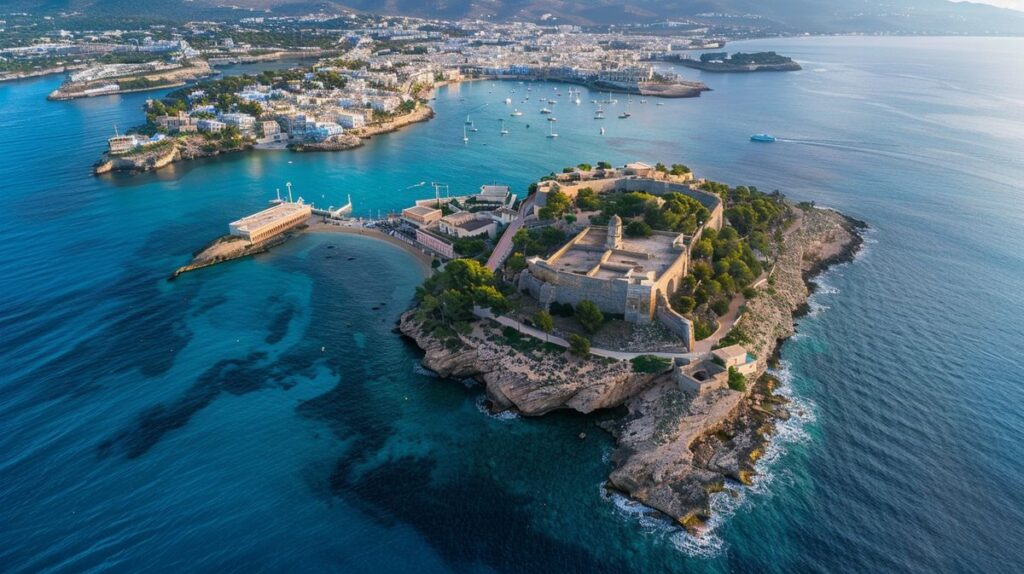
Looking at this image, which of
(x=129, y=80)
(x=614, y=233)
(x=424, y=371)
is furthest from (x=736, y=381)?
(x=129, y=80)

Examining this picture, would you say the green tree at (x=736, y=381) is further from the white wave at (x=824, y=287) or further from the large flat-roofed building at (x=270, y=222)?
the large flat-roofed building at (x=270, y=222)

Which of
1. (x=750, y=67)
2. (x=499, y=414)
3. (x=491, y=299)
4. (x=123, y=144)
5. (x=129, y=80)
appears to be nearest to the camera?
(x=499, y=414)

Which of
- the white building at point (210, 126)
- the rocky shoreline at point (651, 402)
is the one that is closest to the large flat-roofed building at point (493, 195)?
the rocky shoreline at point (651, 402)

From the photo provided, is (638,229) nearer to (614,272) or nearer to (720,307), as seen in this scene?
(614,272)

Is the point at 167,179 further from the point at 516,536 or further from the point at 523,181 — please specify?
the point at 516,536

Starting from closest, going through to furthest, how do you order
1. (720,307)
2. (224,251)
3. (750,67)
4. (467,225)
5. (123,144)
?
(720,307), (224,251), (467,225), (123,144), (750,67)

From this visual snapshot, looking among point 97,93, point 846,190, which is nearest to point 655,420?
point 846,190

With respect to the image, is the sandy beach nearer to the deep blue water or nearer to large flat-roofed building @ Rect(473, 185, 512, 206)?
the deep blue water
